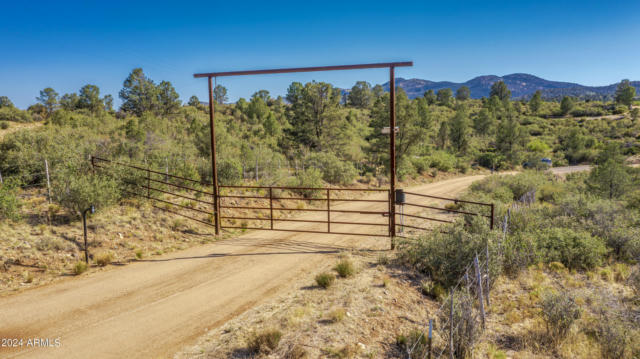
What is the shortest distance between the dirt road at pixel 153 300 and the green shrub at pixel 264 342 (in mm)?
1180

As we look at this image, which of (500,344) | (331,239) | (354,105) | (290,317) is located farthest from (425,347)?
(354,105)

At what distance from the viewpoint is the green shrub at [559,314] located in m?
5.66

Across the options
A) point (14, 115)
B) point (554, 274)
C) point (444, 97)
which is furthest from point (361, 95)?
point (554, 274)

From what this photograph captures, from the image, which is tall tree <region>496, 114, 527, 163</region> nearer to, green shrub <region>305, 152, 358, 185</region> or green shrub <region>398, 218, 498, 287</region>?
green shrub <region>305, 152, 358, 185</region>

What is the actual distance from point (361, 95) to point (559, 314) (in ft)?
326

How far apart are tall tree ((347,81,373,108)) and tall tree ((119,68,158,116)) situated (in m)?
66.2

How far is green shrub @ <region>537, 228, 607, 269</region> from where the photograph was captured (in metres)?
9.07

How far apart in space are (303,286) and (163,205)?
799 cm

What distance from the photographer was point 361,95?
100 meters

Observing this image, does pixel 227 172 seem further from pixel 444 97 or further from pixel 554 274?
pixel 444 97

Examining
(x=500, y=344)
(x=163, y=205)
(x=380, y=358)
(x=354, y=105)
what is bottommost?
(x=500, y=344)

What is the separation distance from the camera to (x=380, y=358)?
189 inches

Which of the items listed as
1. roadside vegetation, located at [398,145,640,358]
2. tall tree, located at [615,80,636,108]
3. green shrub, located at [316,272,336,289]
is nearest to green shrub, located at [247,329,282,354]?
green shrub, located at [316,272,336,289]

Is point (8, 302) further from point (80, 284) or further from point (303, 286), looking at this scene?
Result: point (303, 286)
